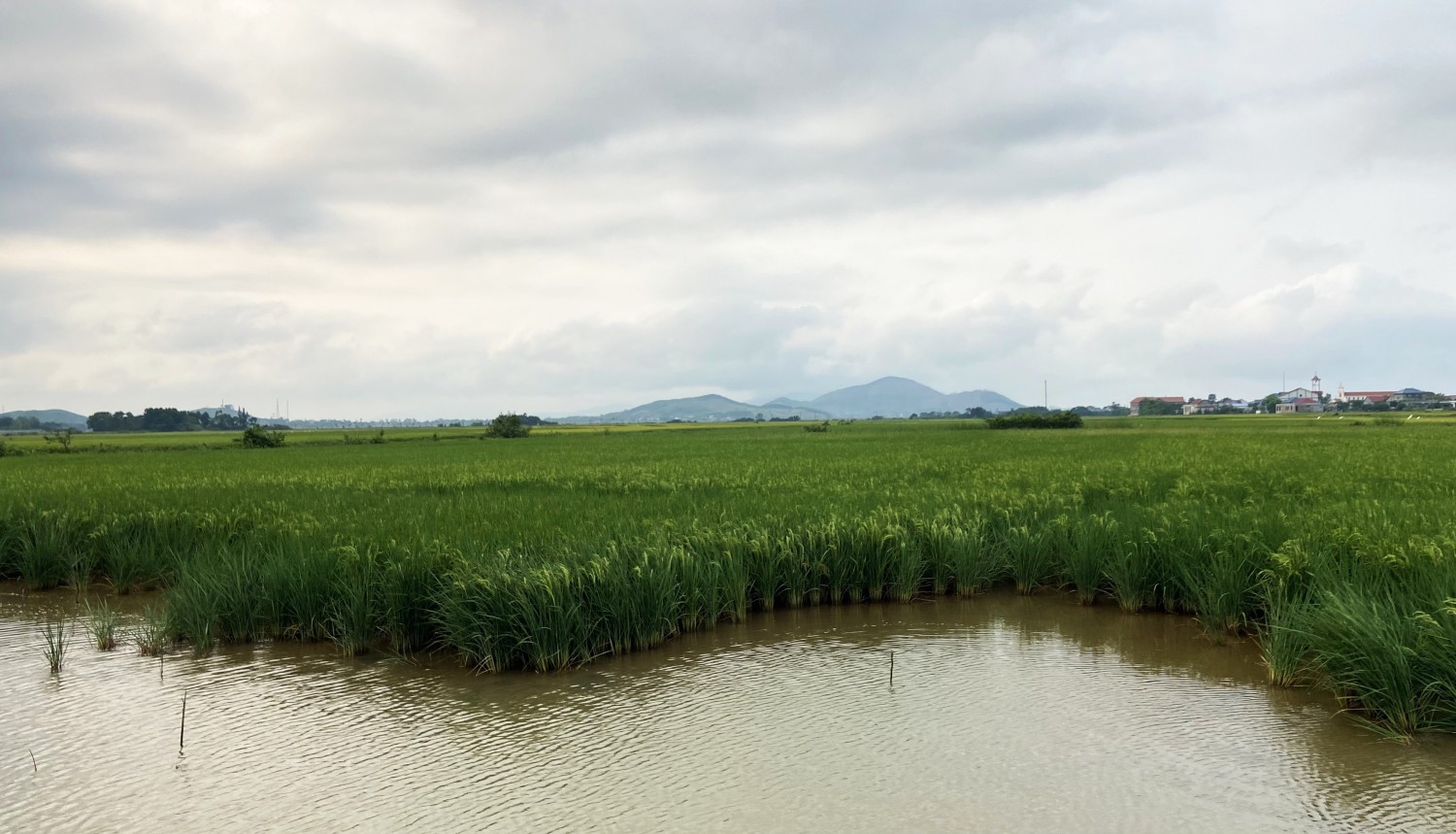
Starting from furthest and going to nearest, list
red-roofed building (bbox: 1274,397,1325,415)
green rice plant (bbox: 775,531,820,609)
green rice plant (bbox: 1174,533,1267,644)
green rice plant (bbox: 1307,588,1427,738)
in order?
red-roofed building (bbox: 1274,397,1325,415)
green rice plant (bbox: 775,531,820,609)
green rice plant (bbox: 1174,533,1267,644)
green rice plant (bbox: 1307,588,1427,738)

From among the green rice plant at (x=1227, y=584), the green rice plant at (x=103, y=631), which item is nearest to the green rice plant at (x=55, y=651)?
the green rice plant at (x=103, y=631)

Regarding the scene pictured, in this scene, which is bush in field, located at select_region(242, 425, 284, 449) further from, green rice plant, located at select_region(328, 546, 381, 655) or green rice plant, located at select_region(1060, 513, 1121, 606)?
green rice plant, located at select_region(1060, 513, 1121, 606)

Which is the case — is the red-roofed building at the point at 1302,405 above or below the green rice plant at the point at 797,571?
above

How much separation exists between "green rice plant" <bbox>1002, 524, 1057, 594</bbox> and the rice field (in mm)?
39

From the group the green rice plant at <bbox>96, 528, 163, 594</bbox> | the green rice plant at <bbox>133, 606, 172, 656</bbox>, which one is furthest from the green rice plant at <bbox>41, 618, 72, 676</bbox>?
the green rice plant at <bbox>96, 528, 163, 594</bbox>

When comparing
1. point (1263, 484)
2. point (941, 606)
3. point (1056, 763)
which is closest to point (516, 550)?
point (941, 606)

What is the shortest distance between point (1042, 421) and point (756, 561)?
76.4 meters

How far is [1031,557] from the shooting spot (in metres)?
12.2

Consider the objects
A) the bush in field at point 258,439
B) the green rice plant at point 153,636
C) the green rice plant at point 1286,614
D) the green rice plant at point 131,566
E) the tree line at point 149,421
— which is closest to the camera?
the green rice plant at point 1286,614

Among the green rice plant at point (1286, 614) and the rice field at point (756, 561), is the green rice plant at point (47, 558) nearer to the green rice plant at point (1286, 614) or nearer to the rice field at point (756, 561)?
the rice field at point (756, 561)

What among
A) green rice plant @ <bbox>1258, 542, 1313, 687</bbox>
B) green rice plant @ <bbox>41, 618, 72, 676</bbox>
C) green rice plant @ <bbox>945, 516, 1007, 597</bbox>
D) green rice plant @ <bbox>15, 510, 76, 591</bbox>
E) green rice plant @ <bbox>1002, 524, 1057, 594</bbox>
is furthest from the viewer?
green rice plant @ <bbox>15, 510, 76, 591</bbox>

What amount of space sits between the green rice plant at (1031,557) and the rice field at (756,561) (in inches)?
1.5

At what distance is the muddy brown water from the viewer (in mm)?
5551

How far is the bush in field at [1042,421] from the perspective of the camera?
80.7m
